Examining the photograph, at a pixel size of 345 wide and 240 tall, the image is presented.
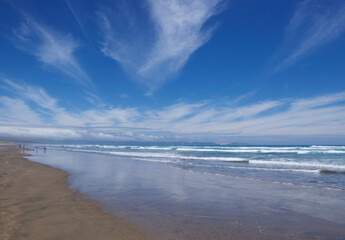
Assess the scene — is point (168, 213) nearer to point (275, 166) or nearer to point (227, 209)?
point (227, 209)

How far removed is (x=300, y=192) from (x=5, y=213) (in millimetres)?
9832

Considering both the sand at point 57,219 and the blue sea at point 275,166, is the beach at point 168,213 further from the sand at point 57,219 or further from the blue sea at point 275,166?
the blue sea at point 275,166

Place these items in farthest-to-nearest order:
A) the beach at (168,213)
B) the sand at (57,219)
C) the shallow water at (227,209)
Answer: the shallow water at (227,209) < the beach at (168,213) < the sand at (57,219)

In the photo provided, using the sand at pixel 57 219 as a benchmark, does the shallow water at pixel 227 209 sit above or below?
below

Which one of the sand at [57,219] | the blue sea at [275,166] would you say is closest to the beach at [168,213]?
the sand at [57,219]

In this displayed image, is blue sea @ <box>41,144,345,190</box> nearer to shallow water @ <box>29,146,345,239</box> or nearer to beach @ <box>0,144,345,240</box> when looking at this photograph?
shallow water @ <box>29,146,345,239</box>

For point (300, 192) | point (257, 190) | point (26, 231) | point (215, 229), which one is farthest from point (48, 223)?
point (300, 192)

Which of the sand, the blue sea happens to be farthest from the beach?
the blue sea

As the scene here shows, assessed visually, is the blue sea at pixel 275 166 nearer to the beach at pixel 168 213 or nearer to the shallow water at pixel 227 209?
the shallow water at pixel 227 209

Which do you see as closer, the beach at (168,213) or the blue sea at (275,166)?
the beach at (168,213)

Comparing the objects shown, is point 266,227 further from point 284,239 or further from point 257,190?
point 257,190

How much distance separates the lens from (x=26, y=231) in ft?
13.7

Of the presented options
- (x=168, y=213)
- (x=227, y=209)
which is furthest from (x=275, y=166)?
(x=168, y=213)

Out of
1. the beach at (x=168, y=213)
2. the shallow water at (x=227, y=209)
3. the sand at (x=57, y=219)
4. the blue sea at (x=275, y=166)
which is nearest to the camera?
the sand at (x=57, y=219)
